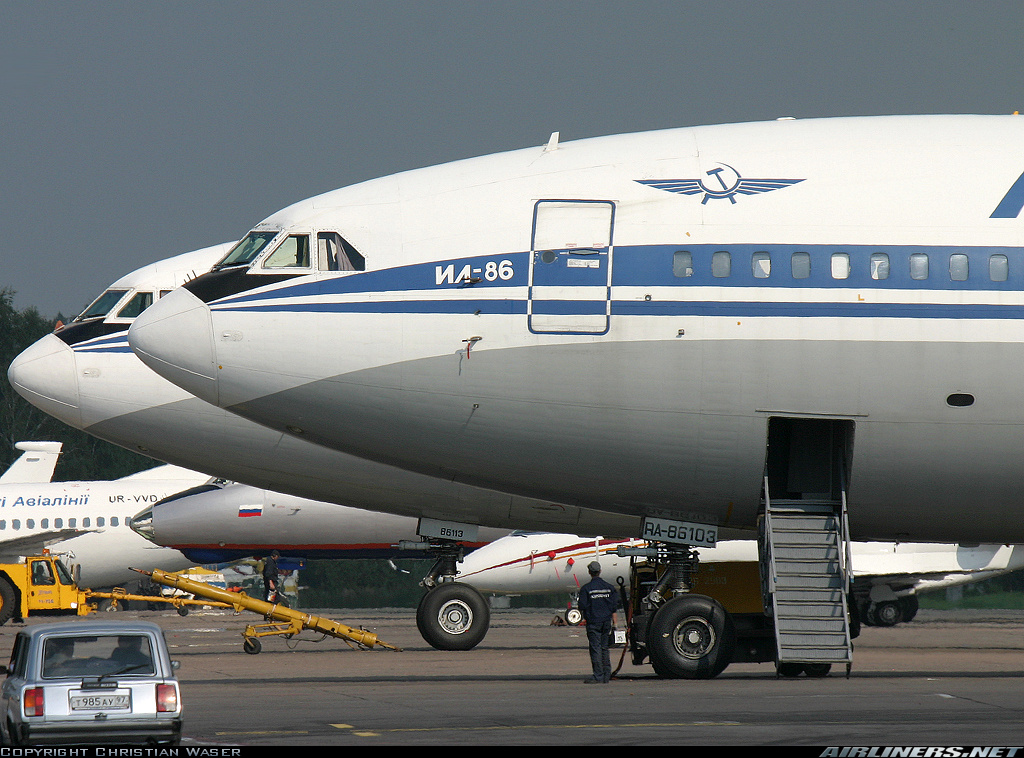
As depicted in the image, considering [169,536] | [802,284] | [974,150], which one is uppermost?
[974,150]

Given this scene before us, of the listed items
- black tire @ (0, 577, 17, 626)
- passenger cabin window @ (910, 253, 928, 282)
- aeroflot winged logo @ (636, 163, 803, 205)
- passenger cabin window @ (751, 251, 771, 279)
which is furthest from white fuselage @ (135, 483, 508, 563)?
passenger cabin window @ (910, 253, 928, 282)

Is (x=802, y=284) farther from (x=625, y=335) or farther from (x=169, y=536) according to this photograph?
(x=169, y=536)

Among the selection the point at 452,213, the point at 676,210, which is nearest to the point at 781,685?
the point at 676,210

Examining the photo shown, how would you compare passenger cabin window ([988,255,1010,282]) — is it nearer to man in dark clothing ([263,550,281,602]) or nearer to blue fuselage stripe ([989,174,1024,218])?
blue fuselage stripe ([989,174,1024,218])

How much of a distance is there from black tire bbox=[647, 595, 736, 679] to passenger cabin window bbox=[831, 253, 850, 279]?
4.79 m

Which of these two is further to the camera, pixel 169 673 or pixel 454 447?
pixel 454 447

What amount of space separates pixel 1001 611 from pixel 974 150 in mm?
48903

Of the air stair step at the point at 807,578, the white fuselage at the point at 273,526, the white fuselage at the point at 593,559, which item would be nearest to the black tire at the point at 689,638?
the air stair step at the point at 807,578

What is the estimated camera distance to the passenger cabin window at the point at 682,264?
15.7 meters

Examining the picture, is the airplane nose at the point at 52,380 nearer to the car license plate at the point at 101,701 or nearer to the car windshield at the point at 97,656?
the car windshield at the point at 97,656

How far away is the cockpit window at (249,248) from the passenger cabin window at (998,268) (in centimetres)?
915

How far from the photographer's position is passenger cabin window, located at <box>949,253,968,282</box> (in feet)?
51.1

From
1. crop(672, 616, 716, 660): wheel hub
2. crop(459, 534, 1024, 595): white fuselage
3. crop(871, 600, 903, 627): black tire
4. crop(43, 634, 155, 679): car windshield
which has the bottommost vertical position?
crop(43, 634, 155, 679): car windshield

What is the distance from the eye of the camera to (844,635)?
15898 millimetres
